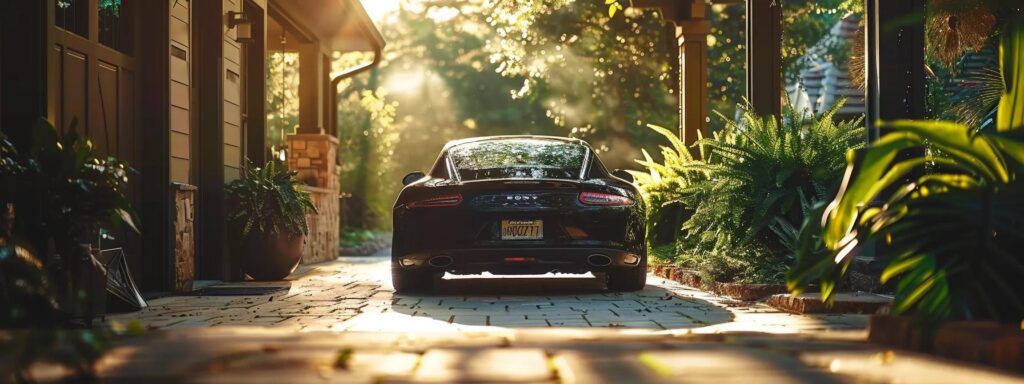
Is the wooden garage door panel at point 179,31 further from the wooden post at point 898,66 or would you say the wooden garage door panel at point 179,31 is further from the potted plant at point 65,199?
the wooden post at point 898,66

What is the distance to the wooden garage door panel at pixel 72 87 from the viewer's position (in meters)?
7.92

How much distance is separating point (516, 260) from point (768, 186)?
2045 millimetres

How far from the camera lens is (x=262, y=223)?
1122cm

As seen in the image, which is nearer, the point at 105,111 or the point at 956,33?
the point at 105,111

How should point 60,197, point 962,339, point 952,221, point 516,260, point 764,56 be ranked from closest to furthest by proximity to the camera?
point 962,339, point 952,221, point 60,197, point 516,260, point 764,56

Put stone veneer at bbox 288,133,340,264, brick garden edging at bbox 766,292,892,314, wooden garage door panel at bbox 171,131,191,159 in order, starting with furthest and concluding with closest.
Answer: stone veneer at bbox 288,133,340,264, wooden garage door panel at bbox 171,131,191,159, brick garden edging at bbox 766,292,892,314

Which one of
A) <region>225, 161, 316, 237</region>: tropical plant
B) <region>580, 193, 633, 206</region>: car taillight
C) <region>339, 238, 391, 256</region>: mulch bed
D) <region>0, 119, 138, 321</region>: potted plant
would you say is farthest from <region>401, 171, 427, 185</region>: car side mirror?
<region>339, 238, 391, 256</region>: mulch bed

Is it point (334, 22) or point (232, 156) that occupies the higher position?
point (334, 22)

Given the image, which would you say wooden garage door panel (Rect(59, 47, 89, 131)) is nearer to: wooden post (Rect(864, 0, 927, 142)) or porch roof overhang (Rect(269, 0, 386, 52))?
wooden post (Rect(864, 0, 927, 142))

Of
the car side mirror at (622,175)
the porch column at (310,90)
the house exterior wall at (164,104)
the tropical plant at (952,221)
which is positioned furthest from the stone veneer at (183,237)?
the porch column at (310,90)

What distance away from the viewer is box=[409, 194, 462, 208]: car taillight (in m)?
8.96

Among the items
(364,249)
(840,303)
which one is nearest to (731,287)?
(840,303)

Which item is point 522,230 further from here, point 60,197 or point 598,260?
point 60,197

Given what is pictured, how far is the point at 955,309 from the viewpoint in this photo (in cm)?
442
